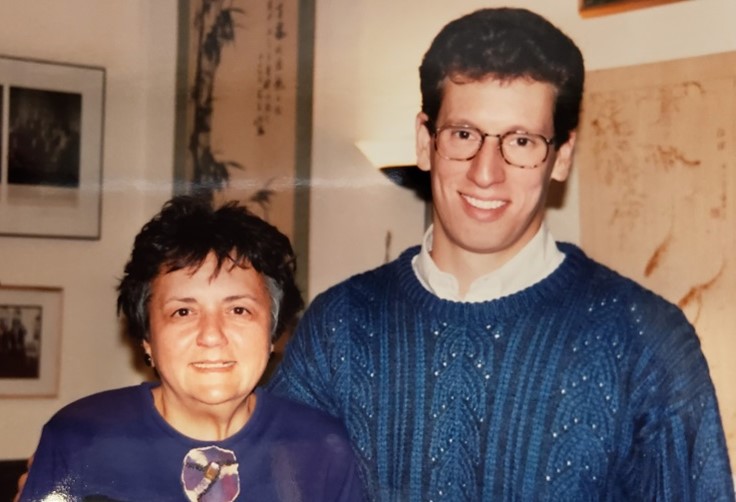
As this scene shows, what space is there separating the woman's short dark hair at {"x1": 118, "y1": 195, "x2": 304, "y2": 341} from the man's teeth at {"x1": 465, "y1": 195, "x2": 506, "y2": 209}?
157 millimetres

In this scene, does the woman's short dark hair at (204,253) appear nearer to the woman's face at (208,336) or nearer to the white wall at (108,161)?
the woman's face at (208,336)

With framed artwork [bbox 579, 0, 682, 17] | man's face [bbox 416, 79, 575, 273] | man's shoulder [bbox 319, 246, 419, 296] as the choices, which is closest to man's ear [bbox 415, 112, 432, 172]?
→ man's face [bbox 416, 79, 575, 273]

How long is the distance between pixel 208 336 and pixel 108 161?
1.08 ft

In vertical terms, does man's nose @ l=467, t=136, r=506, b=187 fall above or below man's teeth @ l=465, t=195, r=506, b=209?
above

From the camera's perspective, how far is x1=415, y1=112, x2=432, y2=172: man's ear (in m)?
0.90

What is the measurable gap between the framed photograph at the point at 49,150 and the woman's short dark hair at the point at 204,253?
18 cm

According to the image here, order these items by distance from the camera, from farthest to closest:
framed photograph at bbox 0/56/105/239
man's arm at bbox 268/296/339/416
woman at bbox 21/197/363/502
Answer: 1. framed photograph at bbox 0/56/105/239
2. man's arm at bbox 268/296/339/416
3. woman at bbox 21/197/363/502

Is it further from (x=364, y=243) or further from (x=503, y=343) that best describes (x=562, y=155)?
(x=364, y=243)

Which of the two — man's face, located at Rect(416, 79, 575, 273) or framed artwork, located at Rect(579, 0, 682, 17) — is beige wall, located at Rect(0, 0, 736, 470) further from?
man's face, located at Rect(416, 79, 575, 273)

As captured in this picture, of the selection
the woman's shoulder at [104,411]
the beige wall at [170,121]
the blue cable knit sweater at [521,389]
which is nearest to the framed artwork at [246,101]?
the beige wall at [170,121]

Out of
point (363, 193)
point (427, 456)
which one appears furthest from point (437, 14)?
point (427, 456)

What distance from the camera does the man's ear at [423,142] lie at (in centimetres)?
90

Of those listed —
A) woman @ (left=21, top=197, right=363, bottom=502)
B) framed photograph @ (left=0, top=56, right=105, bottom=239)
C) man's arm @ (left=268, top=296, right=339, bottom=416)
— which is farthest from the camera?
framed photograph @ (left=0, top=56, right=105, bottom=239)

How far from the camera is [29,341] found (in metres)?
1.06
